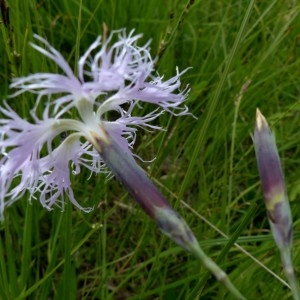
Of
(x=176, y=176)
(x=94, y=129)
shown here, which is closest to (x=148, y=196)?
(x=94, y=129)

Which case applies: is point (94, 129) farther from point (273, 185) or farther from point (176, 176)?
point (176, 176)

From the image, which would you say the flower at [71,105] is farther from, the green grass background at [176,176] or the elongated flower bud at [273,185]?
the green grass background at [176,176]

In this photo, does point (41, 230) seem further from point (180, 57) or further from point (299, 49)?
point (299, 49)

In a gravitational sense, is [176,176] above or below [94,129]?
below

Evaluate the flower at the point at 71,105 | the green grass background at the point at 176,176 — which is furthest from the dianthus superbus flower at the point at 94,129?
the green grass background at the point at 176,176

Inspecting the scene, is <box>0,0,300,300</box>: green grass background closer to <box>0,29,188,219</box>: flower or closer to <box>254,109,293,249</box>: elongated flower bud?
<box>0,29,188,219</box>: flower

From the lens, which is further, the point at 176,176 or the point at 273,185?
the point at 176,176

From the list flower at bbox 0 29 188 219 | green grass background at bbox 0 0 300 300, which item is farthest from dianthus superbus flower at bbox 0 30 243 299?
green grass background at bbox 0 0 300 300
